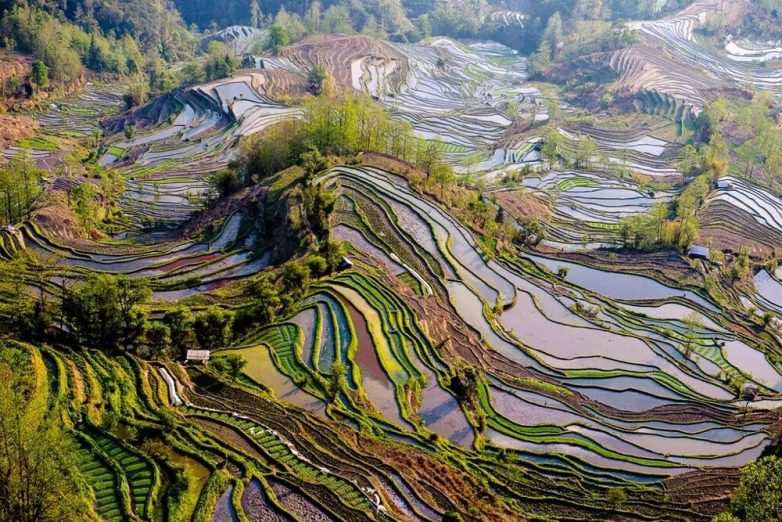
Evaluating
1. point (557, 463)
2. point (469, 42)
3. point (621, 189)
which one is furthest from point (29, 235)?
point (469, 42)

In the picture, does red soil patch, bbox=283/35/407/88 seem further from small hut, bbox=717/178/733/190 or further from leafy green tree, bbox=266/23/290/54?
small hut, bbox=717/178/733/190

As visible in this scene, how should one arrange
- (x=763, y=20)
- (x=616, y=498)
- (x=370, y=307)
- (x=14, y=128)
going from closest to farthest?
1. (x=616, y=498)
2. (x=370, y=307)
3. (x=14, y=128)
4. (x=763, y=20)

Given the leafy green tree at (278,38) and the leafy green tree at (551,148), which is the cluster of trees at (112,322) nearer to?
the leafy green tree at (551,148)

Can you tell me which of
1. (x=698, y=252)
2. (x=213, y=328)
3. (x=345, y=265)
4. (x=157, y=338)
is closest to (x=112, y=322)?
(x=157, y=338)

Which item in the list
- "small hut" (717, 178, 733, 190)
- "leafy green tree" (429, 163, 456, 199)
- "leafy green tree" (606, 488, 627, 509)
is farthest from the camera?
"small hut" (717, 178, 733, 190)

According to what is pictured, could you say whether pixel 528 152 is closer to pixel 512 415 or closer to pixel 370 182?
pixel 370 182

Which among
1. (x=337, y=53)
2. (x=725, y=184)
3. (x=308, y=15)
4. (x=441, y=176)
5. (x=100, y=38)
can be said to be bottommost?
(x=725, y=184)

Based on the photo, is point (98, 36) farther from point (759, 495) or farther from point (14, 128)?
point (759, 495)

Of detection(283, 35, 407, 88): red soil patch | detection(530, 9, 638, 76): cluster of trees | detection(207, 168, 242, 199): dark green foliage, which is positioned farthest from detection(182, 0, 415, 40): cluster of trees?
detection(207, 168, 242, 199): dark green foliage

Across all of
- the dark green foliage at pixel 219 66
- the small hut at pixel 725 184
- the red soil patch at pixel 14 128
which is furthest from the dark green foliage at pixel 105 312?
the dark green foliage at pixel 219 66
